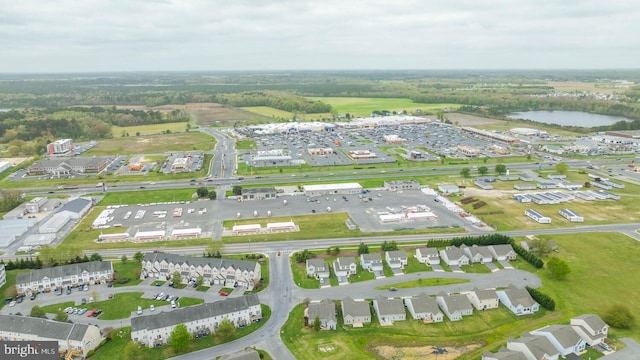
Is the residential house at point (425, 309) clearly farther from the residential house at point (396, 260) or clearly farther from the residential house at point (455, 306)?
the residential house at point (396, 260)

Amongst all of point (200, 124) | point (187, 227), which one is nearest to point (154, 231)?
point (187, 227)

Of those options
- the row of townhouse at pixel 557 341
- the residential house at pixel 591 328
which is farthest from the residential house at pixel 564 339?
the residential house at pixel 591 328

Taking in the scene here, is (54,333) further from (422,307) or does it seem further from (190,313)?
(422,307)

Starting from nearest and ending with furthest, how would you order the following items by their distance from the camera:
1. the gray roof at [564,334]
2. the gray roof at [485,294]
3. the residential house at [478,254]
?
the gray roof at [564,334] → the gray roof at [485,294] → the residential house at [478,254]

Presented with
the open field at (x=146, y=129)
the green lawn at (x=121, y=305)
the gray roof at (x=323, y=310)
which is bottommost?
the green lawn at (x=121, y=305)

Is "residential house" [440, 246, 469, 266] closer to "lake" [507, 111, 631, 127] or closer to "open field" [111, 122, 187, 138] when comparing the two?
"open field" [111, 122, 187, 138]

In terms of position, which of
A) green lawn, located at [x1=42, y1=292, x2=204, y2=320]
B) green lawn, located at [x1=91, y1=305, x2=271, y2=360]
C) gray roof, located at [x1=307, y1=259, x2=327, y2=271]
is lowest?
green lawn, located at [x1=91, y1=305, x2=271, y2=360]

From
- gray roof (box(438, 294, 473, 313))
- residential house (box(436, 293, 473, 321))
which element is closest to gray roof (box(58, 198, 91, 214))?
residential house (box(436, 293, 473, 321))
